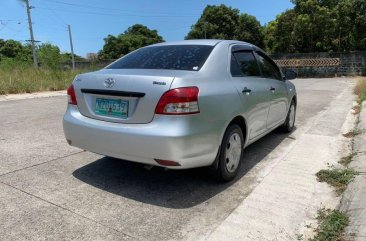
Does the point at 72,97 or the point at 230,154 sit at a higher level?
the point at 72,97

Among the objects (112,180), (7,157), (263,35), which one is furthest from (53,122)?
(263,35)

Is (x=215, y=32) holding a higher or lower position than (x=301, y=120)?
higher

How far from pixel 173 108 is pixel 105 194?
46.8 inches

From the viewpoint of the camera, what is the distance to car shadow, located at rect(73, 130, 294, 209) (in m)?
3.59

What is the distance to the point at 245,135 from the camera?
4301mm

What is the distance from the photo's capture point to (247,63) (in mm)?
4699

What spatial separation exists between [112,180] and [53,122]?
372cm

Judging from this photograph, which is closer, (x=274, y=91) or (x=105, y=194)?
(x=105, y=194)

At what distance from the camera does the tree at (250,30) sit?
45.7 meters

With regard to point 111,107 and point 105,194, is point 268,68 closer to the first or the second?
point 111,107

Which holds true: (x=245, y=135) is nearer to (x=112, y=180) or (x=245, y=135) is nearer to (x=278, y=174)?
(x=278, y=174)

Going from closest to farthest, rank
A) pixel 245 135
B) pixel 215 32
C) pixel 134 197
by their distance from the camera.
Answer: pixel 134 197, pixel 245 135, pixel 215 32

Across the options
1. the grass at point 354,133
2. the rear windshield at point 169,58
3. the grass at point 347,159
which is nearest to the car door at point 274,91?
the grass at point 347,159

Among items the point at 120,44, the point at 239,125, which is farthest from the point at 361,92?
the point at 120,44
